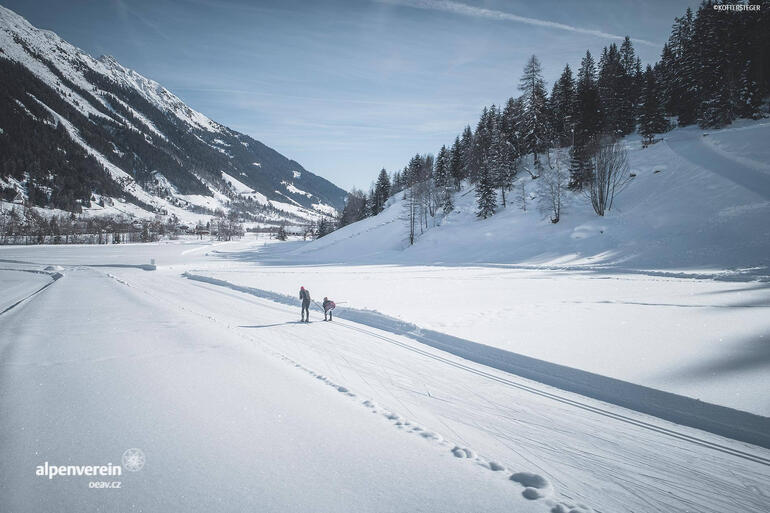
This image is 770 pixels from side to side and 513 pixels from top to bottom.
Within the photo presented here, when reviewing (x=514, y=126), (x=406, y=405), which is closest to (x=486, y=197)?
(x=514, y=126)

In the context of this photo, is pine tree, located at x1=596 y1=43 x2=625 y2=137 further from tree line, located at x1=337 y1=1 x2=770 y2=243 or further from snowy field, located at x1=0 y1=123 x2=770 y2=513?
snowy field, located at x1=0 y1=123 x2=770 y2=513

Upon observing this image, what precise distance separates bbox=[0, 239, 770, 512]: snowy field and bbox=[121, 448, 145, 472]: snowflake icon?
8 cm

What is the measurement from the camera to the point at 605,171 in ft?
107

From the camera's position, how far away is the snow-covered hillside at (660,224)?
21.7m

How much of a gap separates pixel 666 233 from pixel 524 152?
34.1 m

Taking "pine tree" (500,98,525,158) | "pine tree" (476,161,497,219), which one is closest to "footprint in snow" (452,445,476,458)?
"pine tree" (476,161,497,219)

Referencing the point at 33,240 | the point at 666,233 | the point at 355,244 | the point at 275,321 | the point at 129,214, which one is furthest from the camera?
the point at 129,214

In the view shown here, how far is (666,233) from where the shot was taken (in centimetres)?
2569

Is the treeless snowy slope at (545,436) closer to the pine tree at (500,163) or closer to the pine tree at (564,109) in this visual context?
the pine tree at (500,163)

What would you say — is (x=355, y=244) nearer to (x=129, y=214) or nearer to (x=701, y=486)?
(x=701, y=486)

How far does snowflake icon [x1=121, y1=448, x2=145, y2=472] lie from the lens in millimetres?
3303

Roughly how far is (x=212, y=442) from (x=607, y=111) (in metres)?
63.9

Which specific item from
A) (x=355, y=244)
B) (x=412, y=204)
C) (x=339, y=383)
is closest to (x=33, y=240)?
(x=355, y=244)

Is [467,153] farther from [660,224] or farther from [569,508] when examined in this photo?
[569,508]
